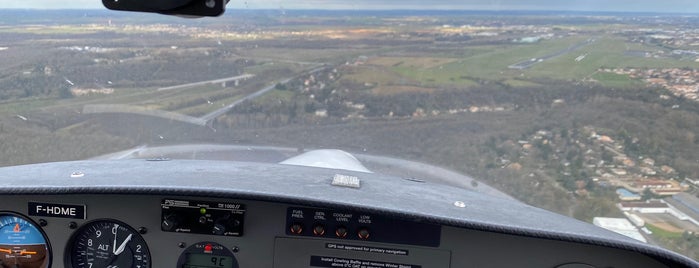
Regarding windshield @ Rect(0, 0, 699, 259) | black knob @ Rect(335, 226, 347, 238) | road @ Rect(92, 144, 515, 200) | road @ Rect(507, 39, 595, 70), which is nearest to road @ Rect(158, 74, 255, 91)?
windshield @ Rect(0, 0, 699, 259)

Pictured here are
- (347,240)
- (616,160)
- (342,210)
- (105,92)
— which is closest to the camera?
(342,210)

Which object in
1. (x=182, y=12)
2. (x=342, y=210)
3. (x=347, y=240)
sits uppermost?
(x=182, y=12)

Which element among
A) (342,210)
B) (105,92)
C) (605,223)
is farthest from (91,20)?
(605,223)

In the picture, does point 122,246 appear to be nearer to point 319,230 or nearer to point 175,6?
point 319,230

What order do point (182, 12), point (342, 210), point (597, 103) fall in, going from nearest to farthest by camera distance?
1. point (182, 12)
2. point (342, 210)
3. point (597, 103)

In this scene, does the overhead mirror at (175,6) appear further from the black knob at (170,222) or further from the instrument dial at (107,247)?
the instrument dial at (107,247)

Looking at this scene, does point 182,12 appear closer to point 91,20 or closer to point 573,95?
point 91,20

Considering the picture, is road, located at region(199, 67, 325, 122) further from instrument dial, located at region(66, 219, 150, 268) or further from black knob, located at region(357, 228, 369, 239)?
black knob, located at region(357, 228, 369, 239)

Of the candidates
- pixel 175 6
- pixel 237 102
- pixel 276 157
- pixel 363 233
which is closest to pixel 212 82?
pixel 237 102
